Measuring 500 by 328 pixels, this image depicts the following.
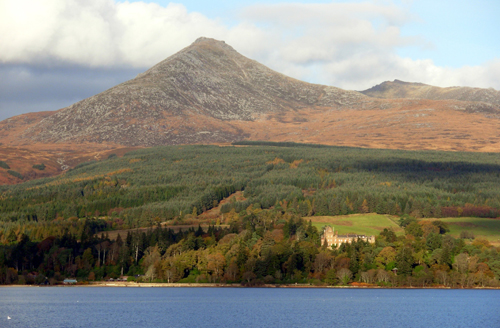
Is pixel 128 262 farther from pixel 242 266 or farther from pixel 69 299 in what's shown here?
pixel 69 299

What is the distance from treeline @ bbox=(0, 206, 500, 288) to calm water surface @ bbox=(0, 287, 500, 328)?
11106mm

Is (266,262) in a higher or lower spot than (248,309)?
higher

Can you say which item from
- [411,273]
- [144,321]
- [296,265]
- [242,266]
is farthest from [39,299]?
[411,273]

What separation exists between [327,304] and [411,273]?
2144 inches

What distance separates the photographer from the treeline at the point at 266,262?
171 meters

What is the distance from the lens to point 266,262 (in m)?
175

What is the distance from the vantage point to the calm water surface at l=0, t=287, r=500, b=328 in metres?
100

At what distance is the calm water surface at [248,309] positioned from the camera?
3944 inches

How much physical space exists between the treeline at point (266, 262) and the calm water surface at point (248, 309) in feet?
36.4

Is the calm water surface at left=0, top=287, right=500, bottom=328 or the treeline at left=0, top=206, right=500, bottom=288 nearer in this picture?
the calm water surface at left=0, top=287, right=500, bottom=328

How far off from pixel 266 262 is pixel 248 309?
57.8 m

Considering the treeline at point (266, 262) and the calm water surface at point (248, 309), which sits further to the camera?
the treeline at point (266, 262)

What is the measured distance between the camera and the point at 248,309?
118 m

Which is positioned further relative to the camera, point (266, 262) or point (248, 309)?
point (266, 262)
